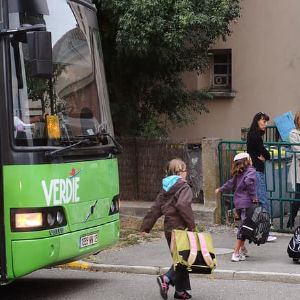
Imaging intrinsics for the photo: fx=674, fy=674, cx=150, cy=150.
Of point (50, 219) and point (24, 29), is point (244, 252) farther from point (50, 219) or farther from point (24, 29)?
point (24, 29)

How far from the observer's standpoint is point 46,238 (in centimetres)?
634

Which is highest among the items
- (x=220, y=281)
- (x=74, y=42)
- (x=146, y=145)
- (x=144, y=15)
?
(x=144, y=15)

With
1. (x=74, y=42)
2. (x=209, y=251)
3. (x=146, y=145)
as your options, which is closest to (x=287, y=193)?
(x=146, y=145)

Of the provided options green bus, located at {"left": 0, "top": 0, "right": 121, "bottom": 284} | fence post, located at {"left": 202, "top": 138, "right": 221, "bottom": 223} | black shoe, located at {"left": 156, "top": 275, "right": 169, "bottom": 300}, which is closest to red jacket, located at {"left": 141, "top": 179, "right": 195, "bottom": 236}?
black shoe, located at {"left": 156, "top": 275, "right": 169, "bottom": 300}

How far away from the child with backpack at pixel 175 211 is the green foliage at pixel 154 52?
4.83 m

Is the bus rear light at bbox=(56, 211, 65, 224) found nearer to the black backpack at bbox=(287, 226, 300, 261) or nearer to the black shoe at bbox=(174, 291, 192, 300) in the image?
the black shoe at bbox=(174, 291, 192, 300)

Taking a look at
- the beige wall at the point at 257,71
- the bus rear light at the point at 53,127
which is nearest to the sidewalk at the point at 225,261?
the bus rear light at the point at 53,127

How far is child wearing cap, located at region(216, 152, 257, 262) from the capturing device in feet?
28.3

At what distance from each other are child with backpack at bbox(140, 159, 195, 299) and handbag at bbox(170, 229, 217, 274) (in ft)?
0.62

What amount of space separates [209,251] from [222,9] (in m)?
6.48

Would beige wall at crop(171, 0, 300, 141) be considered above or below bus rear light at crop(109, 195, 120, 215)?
above

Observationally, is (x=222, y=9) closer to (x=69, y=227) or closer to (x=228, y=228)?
(x=228, y=228)

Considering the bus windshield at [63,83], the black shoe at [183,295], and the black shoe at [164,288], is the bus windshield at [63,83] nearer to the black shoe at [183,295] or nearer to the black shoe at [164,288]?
the black shoe at [164,288]

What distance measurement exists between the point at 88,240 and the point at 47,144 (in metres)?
1.18
